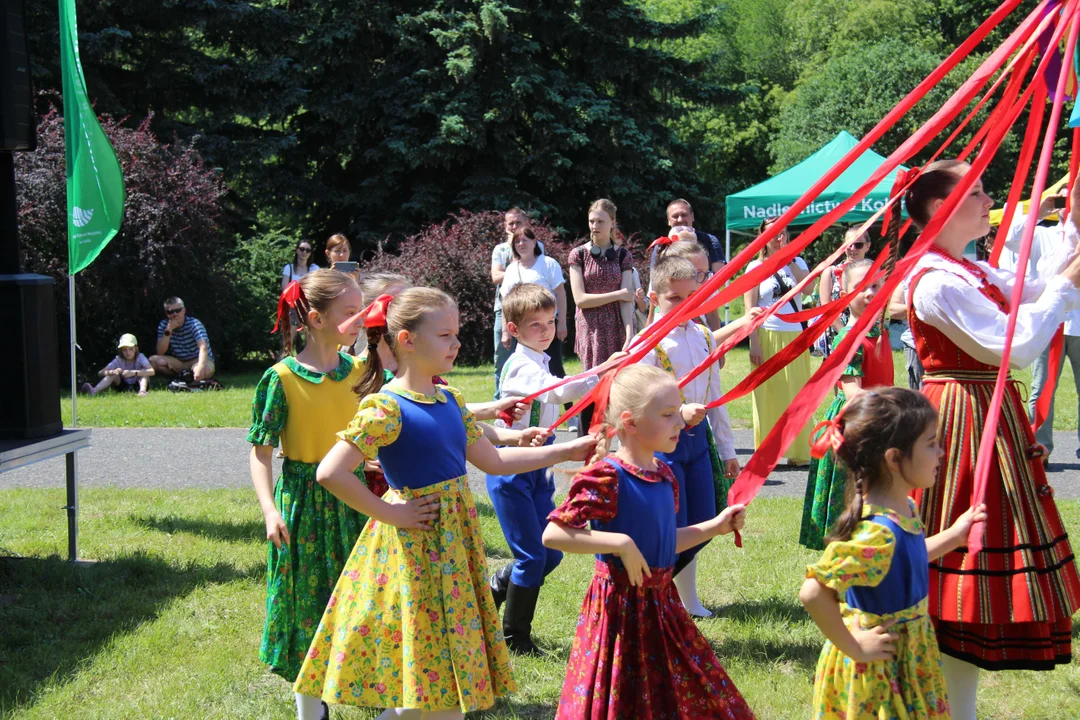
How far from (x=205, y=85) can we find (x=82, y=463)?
12.9 m

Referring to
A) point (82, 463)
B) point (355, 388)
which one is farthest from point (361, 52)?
point (355, 388)

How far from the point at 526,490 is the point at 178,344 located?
35.9 feet

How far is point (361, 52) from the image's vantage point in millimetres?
21375

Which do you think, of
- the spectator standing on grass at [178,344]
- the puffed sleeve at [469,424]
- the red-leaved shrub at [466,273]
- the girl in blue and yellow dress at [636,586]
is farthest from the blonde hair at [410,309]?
the red-leaved shrub at [466,273]

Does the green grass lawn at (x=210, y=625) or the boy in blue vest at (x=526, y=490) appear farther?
the boy in blue vest at (x=526, y=490)

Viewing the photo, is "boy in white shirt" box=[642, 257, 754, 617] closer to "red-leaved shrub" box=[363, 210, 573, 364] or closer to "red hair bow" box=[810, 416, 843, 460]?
"red hair bow" box=[810, 416, 843, 460]

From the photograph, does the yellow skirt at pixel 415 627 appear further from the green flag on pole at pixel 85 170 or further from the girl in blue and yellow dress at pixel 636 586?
the green flag on pole at pixel 85 170

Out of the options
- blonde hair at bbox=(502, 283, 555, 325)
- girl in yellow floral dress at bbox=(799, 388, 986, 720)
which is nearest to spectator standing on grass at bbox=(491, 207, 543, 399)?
blonde hair at bbox=(502, 283, 555, 325)

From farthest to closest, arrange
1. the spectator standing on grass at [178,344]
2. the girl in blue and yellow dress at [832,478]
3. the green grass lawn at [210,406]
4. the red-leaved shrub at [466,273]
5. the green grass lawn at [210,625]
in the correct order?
the red-leaved shrub at [466,273] → the spectator standing on grass at [178,344] → the green grass lawn at [210,406] → the girl in blue and yellow dress at [832,478] → the green grass lawn at [210,625]

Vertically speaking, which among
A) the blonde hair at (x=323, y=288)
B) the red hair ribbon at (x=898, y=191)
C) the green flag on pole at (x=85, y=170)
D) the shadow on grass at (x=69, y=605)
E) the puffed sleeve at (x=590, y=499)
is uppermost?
the green flag on pole at (x=85, y=170)

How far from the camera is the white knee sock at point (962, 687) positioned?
326 centimetres

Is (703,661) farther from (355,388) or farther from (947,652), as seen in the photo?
(355,388)

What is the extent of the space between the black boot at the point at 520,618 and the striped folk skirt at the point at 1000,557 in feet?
5.23

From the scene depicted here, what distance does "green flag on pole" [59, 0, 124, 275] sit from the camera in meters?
5.74
